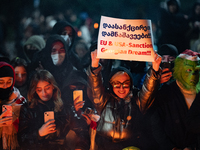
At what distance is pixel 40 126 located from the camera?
3506mm

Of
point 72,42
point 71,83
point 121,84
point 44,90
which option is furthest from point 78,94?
point 72,42

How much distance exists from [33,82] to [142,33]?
6.58ft

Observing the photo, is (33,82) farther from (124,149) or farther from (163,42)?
(163,42)

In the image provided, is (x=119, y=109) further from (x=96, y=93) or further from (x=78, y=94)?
(x=78, y=94)

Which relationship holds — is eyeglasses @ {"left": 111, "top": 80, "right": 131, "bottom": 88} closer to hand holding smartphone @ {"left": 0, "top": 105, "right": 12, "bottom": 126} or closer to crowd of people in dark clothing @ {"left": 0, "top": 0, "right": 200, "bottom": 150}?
crowd of people in dark clothing @ {"left": 0, "top": 0, "right": 200, "bottom": 150}

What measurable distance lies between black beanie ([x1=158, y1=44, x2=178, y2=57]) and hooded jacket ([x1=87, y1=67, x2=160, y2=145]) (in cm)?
77

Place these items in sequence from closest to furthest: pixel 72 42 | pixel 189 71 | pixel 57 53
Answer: pixel 189 71 < pixel 57 53 < pixel 72 42

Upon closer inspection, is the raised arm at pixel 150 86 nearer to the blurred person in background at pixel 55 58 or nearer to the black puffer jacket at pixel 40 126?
the black puffer jacket at pixel 40 126

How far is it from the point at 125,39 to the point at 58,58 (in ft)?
3.97

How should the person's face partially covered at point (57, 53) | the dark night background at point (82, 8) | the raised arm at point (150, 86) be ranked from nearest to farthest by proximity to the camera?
the raised arm at point (150, 86)
the person's face partially covered at point (57, 53)
the dark night background at point (82, 8)

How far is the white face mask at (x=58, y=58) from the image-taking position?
3593 mm

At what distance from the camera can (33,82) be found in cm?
353

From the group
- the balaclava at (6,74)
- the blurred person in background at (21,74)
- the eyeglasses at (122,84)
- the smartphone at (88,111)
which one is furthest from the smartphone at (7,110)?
the eyeglasses at (122,84)

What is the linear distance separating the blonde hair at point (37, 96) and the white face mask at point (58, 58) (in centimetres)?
22
